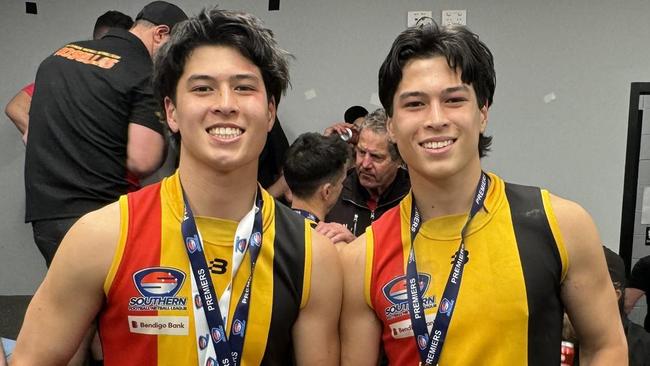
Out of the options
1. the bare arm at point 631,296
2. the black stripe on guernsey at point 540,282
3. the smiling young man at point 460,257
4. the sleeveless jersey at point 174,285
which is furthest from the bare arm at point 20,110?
the bare arm at point 631,296

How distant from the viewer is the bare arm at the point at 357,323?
1652 millimetres

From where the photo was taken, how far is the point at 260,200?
1645 mm

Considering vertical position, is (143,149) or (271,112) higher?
(271,112)

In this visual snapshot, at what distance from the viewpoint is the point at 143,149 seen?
2613 mm

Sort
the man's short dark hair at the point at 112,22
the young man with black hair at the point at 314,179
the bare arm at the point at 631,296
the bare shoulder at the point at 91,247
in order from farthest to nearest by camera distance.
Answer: the bare arm at the point at 631,296, the man's short dark hair at the point at 112,22, the young man with black hair at the point at 314,179, the bare shoulder at the point at 91,247

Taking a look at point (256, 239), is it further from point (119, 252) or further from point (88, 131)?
point (88, 131)

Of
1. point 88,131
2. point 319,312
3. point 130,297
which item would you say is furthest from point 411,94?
point 88,131

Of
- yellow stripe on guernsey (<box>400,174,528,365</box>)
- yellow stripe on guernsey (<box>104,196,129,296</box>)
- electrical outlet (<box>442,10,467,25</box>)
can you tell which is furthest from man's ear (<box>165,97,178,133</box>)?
electrical outlet (<box>442,10,467,25</box>)

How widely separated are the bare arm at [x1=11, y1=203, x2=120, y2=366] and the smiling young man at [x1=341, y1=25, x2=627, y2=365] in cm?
57

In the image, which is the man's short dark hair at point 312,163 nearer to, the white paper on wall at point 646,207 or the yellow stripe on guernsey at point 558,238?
the yellow stripe on guernsey at point 558,238

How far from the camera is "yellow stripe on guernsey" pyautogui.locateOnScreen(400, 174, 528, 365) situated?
60.6 inches

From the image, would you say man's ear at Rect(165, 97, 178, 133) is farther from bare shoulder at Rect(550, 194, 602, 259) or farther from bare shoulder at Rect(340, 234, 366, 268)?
bare shoulder at Rect(550, 194, 602, 259)

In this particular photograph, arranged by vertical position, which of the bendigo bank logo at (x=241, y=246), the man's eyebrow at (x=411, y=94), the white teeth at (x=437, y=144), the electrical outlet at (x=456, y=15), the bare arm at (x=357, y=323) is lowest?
the bare arm at (x=357, y=323)

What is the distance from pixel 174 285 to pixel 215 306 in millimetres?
101
